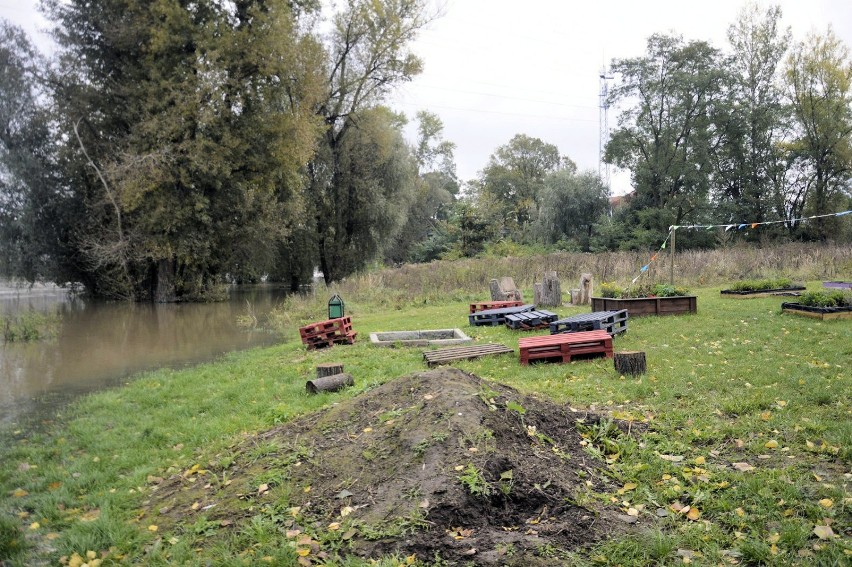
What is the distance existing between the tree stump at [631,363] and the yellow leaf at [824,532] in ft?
13.9

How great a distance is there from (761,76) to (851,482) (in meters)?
43.0

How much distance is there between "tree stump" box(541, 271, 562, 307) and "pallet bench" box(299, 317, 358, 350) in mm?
6137

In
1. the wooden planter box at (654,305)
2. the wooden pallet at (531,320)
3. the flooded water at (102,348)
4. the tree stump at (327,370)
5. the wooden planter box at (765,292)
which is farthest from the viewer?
the wooden planter box at (765,292)

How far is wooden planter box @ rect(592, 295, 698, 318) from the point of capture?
1291 cm

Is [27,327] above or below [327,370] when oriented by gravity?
above

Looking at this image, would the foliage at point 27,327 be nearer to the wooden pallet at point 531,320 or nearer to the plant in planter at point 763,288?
the wooden pallet at point 531,320

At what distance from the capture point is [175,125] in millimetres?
24984

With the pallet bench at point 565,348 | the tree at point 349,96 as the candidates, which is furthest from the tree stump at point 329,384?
the tree at point 349,96

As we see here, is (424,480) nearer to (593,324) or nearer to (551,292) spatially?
(593,324)

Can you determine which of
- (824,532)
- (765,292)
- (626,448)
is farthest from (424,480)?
(765,292)

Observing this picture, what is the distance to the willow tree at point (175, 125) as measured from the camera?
25234 millimetres

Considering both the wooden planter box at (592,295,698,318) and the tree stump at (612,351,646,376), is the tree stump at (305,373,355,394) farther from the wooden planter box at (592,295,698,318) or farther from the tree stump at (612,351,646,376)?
the wooden planter box at (592,295,698,318)

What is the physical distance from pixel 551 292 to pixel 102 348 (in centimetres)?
1198

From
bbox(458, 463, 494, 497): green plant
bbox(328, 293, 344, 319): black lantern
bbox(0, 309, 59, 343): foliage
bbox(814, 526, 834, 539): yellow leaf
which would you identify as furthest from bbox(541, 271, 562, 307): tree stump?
bbox(0, 309, 59, 343): foliage
